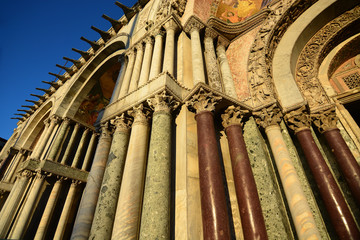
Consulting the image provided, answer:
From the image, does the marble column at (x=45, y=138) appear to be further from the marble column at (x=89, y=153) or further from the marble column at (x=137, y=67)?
the marble column at (x=137, y=67)

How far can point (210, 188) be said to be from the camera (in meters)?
2.46

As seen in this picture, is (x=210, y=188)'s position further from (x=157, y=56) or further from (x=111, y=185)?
(x=157, y=56)

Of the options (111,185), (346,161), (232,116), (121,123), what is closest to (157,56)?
(121,123)

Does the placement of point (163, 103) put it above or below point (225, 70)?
below

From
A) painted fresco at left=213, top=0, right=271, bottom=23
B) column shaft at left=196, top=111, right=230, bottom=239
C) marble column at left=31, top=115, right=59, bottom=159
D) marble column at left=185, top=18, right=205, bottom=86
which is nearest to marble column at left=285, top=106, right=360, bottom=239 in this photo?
column shaft at left=196, top=111, right=230, bottom=239

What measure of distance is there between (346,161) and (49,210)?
9.01m

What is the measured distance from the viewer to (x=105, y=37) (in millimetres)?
9805

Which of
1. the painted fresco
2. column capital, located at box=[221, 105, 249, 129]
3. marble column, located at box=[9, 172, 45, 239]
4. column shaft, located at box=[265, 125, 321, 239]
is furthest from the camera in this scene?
the painted fresco

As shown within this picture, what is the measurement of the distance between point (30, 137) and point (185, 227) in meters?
→ 14.5

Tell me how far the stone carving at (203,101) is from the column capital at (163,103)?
0.34 meters

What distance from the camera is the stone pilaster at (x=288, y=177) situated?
253 cm

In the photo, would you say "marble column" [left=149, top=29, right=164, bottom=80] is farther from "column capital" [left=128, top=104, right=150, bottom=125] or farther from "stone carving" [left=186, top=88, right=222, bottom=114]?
"stone carving" [left=186, top=88, right=222, bottom=114]

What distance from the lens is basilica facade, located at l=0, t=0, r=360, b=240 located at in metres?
2.57

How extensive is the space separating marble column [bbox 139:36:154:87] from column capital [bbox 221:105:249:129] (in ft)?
6.98
